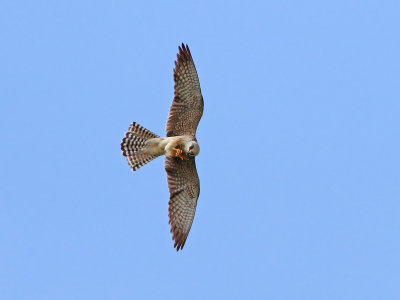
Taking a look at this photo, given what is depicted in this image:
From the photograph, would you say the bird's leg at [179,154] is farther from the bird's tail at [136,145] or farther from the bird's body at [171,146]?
the bird's tail at [136,145]

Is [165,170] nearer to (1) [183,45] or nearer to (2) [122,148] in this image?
(2) [122,148]

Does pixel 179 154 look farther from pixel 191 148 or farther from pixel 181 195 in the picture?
pixel 181 195

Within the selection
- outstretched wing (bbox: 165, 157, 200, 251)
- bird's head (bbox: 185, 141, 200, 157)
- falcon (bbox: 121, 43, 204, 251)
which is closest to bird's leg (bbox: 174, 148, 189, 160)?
falcon (bbox: 121, 43, 204, 251)

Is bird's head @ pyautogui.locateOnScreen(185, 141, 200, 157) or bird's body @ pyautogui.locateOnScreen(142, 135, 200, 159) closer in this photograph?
bird's head @ pyautogui.locateOnScreen(185, 141, 200, 157)

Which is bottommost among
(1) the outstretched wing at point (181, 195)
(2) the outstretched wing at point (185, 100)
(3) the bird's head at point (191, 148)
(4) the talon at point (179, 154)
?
(1) the outstretched wing at point (181, 195)

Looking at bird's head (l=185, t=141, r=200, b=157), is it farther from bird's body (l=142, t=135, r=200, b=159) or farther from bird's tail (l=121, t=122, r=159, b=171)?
bird's tail (l=121, t=122, r=159, b=171)

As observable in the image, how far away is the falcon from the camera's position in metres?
19.1

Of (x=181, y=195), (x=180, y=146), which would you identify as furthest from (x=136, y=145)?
(x=181, y=195)

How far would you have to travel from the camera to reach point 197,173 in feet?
65.4

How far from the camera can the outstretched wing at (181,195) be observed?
64.6 feet

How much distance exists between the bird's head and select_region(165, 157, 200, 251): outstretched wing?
459 millimetres

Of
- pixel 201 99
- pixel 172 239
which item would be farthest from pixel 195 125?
pixel 172 239

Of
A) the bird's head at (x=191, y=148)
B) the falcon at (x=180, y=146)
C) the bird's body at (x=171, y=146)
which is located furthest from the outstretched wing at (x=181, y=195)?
the bird's head at (x=191, y=148)

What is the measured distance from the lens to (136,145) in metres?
19.7
